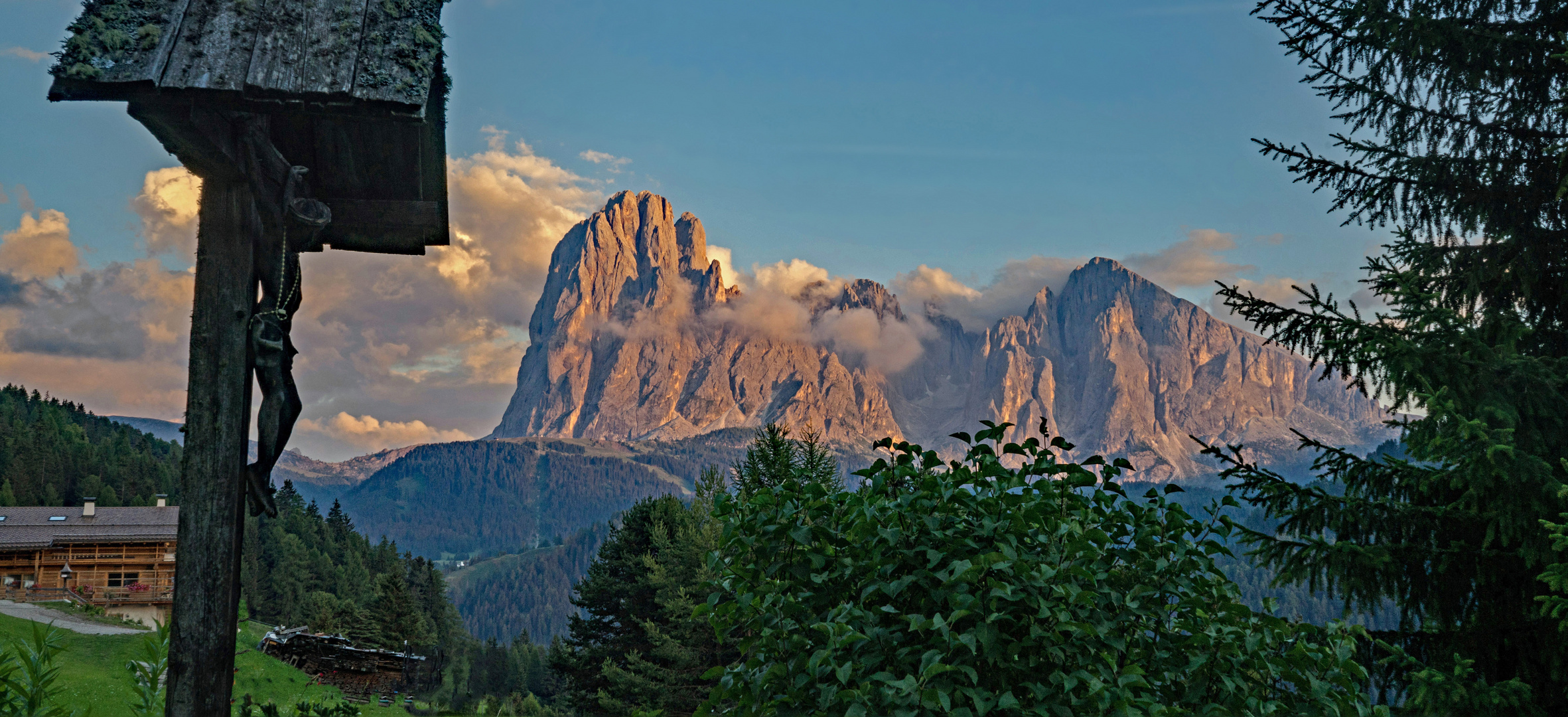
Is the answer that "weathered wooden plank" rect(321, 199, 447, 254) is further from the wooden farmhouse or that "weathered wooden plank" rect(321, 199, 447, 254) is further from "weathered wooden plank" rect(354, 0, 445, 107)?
the wooden farmhouse

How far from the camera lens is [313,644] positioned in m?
40.8

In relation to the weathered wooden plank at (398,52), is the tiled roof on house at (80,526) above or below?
below

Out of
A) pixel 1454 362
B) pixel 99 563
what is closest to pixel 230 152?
pixel 1454 362

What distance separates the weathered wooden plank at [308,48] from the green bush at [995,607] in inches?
107

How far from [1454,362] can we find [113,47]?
9.81 metres

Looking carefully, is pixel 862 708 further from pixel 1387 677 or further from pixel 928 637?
pixel 1387 677

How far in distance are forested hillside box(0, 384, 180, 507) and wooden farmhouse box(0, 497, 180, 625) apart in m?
28.7

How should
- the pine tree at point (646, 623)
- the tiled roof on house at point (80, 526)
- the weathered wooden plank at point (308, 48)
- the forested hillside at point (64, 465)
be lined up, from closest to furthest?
the weathered wooden plank at point (308, 48) < the pine tree at point (646, 623) < the tiled roof on house at point (80, 526) < the forested hillside at point (64, 465)

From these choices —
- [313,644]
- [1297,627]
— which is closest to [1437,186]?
[1297,627]

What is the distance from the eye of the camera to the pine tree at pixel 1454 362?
23.9ft

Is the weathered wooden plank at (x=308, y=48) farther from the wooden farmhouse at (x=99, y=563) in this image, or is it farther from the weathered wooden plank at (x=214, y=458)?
the wooden farmhouse at (x=99, y=563)

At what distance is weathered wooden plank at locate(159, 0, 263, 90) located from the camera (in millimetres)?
3936

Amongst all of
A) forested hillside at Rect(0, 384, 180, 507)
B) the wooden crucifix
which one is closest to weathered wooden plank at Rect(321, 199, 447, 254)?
the wooden crucifix

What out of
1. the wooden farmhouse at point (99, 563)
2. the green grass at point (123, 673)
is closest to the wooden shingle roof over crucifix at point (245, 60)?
the green grass at point (123, 673)
